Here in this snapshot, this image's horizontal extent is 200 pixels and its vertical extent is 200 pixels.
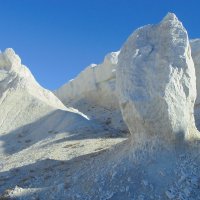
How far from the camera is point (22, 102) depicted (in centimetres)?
4109

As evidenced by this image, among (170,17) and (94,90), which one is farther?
(94,90)

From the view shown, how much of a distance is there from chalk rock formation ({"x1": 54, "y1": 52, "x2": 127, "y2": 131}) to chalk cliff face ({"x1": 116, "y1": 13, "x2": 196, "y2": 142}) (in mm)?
30147

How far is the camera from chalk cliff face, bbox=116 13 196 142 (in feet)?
70.8

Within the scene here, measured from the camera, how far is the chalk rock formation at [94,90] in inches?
2224

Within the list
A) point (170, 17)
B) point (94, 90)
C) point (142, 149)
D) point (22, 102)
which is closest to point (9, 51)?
point (22, 102)

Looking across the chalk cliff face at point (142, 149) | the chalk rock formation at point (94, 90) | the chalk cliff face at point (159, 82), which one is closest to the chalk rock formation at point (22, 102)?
the chalk cliff face at point (142, 149)

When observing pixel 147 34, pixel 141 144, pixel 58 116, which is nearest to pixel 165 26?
pixel 147 34

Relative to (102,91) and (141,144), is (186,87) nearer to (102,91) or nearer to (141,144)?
(141,144)

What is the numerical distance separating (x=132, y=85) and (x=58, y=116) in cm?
1644

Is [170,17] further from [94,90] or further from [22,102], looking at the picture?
[94,90]

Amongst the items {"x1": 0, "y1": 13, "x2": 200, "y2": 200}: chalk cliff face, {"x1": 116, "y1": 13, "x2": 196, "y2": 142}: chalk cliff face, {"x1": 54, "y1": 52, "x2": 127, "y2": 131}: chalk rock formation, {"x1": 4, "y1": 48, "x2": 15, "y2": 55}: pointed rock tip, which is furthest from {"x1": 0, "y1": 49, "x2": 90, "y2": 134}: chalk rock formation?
{"x1": 116, "y1": 13, "x2": 196, "y2": 142}: chalk cliff face

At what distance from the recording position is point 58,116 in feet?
125

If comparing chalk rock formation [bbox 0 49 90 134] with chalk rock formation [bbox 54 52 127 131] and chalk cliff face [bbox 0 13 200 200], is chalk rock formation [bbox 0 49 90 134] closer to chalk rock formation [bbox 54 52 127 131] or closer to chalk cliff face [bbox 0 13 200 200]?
chalk cliff face [bbox 0 13 200 200]

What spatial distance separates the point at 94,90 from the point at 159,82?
3752 cm
